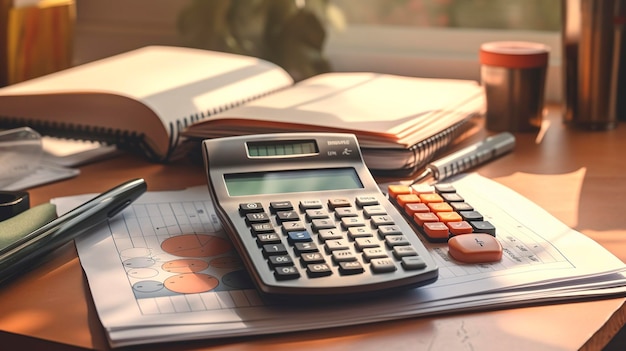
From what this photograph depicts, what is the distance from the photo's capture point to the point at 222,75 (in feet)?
3.48

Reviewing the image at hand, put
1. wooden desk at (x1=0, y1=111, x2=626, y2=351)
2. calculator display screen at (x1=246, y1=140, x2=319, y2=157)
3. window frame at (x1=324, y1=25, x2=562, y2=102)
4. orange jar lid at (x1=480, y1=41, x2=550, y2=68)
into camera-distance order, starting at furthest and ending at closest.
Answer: window frame at (x1=324, y1=25, x2=562, y2=102) → orange jar lid at (x1=480, y1=41, x2=550, y2=68) → calculator display screen at (x1=246, y1=140, x2=319, y2=157) → wooden desk at (x1=0, y1=111, x2=626, y2=351)

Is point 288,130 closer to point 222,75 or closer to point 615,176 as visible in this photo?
point 222,75

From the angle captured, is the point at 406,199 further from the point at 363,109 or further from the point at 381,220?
the point at 363,109

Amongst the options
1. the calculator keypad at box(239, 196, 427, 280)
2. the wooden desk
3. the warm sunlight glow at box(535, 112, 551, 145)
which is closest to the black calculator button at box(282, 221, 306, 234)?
the calculator keypad at box(239, 196, 427, 280)

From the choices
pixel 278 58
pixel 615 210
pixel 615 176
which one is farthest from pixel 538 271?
pixel 278 58

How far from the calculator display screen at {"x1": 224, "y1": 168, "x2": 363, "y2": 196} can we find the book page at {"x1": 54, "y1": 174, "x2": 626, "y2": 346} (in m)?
0.04

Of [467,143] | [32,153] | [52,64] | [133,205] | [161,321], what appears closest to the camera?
[161,321]

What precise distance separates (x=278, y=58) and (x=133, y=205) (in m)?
0.63

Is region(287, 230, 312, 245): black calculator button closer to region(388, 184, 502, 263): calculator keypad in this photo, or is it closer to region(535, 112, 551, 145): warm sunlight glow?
region(388, 184, 502, 263): calculator keypad

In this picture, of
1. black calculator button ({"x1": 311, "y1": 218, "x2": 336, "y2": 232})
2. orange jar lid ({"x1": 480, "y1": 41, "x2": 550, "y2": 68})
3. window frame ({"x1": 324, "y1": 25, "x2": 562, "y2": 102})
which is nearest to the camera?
black calculator button ({"x1": 311, "y1": 218, "x2": 336, "y2": 232})

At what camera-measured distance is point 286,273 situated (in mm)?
559

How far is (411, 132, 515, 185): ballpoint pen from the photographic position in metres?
0.85

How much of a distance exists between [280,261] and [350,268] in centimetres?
5

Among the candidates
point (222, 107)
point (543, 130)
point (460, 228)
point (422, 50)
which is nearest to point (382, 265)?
point (460, 228)
